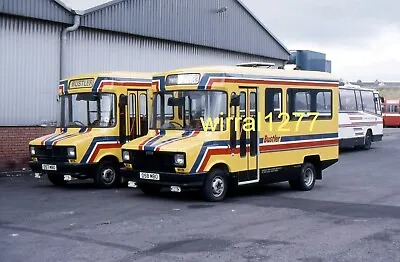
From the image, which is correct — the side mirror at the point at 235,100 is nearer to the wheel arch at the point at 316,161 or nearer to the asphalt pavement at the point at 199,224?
the asphalt pavement at the point at 199,224

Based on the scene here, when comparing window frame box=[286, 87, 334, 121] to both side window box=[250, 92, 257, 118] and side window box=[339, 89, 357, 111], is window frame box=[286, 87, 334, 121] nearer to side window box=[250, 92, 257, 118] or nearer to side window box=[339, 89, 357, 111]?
side window box=[250, 92, 257, 118]

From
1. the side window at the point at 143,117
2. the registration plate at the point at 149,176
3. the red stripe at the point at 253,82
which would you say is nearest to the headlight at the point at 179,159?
the registration plate at the point at 149,176

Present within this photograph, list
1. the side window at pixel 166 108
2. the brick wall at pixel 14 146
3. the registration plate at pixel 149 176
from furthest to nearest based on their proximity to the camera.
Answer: the brick wall at pixel 14 146
the side window at pixel 166 108
the registration plate at pixel 149 176

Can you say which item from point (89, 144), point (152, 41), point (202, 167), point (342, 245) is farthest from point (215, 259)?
point (152, 41)

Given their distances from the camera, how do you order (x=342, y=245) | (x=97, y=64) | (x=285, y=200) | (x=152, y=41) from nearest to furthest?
(x=342, y=245) → (x=285, y=200) → (x=97, y=64) → (x=152, y=41)

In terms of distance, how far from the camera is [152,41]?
2430cm

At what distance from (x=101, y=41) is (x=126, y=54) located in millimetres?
1277

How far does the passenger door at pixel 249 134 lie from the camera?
45.2 feet

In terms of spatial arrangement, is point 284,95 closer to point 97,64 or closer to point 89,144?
point 89,144

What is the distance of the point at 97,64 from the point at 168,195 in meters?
9.15

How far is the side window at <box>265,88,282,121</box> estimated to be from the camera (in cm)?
1433

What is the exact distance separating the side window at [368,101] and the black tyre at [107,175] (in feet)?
58.1

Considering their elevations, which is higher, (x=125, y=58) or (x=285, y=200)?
(x=125, y=58)

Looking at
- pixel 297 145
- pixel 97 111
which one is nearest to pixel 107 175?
pixel 97 111
